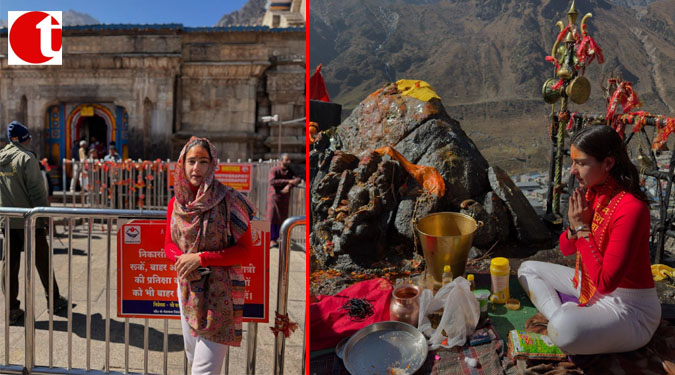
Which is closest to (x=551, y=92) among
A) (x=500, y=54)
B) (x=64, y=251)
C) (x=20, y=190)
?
(x=500, y=54)

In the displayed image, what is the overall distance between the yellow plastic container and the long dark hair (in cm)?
112

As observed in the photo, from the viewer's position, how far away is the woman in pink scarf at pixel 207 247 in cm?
228

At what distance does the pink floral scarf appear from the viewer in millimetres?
2299

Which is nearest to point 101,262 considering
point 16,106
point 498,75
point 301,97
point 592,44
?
point 498,75

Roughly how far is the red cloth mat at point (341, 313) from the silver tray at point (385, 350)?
18cm

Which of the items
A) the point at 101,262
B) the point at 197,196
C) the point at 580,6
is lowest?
the point at 101,262

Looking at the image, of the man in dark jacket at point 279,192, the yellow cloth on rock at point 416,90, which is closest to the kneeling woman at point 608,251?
the yellow cloth on rock at point 416,90

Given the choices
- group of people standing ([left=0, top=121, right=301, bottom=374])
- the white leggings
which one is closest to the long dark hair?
the white leggings

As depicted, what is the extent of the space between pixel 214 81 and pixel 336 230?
40.0ft

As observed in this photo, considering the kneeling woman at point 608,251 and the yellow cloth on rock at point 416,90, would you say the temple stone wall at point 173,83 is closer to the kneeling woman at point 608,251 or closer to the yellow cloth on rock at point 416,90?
the yellow cloth on rock at point 416,90

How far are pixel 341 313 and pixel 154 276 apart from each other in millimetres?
1171

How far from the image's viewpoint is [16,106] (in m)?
14.4

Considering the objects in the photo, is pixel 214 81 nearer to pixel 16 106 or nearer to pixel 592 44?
pixel 16 106

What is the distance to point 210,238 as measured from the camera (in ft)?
7.57
